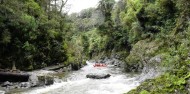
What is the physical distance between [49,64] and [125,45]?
17003 mm

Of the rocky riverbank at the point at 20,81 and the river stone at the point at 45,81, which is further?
the river stone at the point at 45,81

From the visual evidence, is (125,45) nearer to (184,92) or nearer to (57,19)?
(57,19)

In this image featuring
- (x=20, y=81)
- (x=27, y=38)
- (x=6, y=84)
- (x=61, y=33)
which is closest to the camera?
(x=6, y=84)

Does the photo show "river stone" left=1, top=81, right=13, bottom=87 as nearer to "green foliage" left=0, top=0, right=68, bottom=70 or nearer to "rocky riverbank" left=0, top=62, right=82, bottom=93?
"rocky riverbank" left=0, top=62, right=82, bottom=93

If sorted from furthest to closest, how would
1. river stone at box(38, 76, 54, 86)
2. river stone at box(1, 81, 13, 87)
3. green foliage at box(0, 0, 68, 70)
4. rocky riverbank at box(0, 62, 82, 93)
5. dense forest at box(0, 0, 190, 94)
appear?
green foliage at box(0, 0, 68, 70)
dense forest at box(0, 0, 190, 94)
river stone at box(38, 76, 54, 86)
river stone at box(1, 81, 13, 87)
rocky riverbank at box(0, 62, 82, 93)

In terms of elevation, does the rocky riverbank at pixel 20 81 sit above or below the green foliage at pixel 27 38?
below

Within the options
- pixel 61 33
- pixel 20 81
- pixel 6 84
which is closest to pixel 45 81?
pixel 20 81

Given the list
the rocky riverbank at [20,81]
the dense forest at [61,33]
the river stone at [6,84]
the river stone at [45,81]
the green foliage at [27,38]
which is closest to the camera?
the rocky riverbank at [20,81]

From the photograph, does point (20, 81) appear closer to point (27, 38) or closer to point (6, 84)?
point (6, 84)

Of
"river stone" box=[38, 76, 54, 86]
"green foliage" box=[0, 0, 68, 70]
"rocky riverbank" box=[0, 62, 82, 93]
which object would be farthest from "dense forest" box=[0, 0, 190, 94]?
"river stone" box=[38, 76, 54, 86]

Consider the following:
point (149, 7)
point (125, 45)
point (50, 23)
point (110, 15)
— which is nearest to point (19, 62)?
point (50, 23)

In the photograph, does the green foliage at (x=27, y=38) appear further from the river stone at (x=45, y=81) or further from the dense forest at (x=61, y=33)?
the river stone at (x=45, y=81)

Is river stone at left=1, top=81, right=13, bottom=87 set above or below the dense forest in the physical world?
below

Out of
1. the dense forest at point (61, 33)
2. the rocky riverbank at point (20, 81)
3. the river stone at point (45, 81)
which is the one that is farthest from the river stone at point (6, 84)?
the dense forest at point (61, 33)
